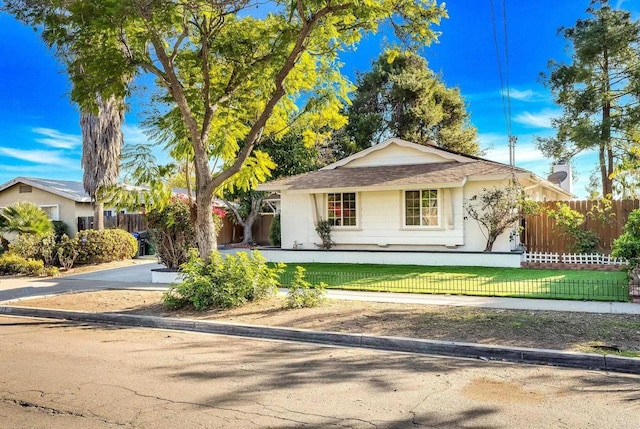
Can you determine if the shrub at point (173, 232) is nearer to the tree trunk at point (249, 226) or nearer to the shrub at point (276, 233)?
the shrub at point (276, 233)

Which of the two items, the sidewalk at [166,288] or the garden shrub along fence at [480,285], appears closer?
the sidewalk at [166,288]

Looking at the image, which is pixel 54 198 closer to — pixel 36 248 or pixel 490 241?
pixel 36 248

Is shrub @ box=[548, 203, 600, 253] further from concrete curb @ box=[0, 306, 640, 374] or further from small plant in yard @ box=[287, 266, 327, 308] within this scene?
concrete curb @ box=[0, 306, 640, 374]

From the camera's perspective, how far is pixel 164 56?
429 inches

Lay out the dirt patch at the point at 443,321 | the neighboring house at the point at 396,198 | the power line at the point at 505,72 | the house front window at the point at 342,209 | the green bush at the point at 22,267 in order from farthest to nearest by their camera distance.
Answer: the house front window at the point at 342,209
the neighboring house at the point at 396,198
the green bush at the point at 22,267
the power line at the point at 505,72
the dirt patch at the point at 443,321

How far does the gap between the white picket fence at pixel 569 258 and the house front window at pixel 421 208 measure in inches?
134

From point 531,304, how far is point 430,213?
8423 mm

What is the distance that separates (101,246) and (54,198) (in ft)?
22.4

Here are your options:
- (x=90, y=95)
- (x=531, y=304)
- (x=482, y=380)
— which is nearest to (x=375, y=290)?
(x=531, y=304)

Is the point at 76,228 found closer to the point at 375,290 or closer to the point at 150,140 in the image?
the point at 150,140

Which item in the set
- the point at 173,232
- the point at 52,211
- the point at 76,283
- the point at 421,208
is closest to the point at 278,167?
the point at 421,208

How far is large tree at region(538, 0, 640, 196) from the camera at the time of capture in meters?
23.1

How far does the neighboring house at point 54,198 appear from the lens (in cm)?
2366

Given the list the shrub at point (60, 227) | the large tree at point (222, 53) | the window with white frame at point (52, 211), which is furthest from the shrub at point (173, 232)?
the window with white frame at point (52, 211)
